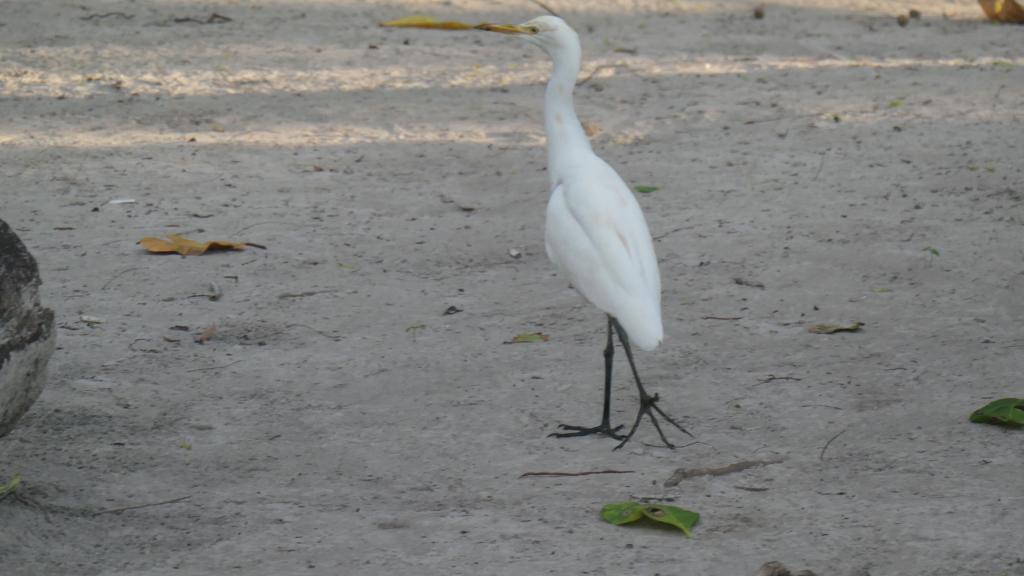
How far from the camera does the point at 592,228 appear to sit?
403 centimetres

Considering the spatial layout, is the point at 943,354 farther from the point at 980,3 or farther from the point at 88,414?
the point at 980,3

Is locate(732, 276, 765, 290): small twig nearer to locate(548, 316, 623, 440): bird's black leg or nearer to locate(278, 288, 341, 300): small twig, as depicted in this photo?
locate(548, 316, 623, 440): bird's black leg

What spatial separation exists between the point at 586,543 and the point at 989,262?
8.44ft

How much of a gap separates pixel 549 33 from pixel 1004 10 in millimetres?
5399

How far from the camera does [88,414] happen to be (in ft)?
13.0

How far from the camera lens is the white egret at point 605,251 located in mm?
3850

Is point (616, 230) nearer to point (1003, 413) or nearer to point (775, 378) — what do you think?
point (775, 378)

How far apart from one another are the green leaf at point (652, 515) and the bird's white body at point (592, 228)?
1.63 feet

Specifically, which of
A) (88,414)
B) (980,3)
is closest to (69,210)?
(88,414)

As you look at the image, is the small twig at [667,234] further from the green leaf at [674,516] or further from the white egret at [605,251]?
the green leaf at [674,516]

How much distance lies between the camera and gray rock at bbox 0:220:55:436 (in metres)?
3.17

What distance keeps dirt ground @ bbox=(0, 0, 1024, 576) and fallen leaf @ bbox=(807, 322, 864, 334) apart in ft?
0.24

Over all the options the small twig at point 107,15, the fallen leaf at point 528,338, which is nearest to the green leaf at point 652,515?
the fallen leaf at point 528,338

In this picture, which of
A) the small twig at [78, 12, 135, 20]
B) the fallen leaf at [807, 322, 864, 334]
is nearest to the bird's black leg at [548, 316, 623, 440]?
the fallen leaf at [807, 322, 864, 334]
